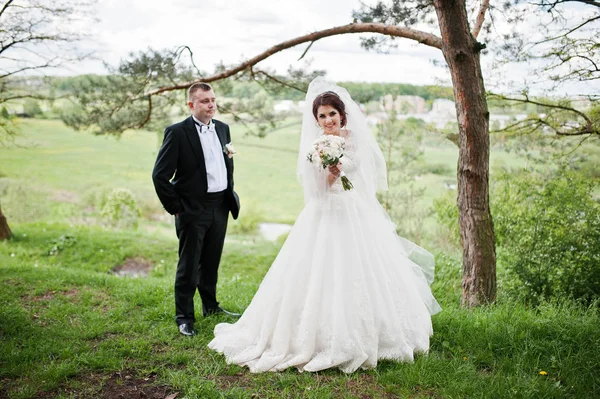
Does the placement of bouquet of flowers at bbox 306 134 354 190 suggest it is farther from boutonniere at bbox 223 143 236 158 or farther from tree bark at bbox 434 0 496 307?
tree bark at bbox 434 0 496 307

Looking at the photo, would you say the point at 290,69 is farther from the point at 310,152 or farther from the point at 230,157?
the point at 310,152

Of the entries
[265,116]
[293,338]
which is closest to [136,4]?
[265,116]

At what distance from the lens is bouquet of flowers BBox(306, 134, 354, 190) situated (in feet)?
11.8

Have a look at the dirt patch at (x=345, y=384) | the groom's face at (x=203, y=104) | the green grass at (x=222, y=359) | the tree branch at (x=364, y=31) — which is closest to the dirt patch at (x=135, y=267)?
the green grass at (x=222, y=359)

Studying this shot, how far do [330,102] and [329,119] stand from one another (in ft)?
0.50

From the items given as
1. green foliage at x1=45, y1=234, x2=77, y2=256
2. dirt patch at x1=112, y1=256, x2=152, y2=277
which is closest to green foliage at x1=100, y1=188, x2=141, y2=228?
green foliage at x1=45, y1=234, x2=77, y2=256

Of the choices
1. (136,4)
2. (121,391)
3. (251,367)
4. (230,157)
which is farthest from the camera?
(136,4)

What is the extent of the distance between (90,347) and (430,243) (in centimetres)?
1301

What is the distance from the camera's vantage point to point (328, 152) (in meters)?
3.58

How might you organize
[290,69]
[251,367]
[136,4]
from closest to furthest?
[251,367] < [290,69] < [136,4]

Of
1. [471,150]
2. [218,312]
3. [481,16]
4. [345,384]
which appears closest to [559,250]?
[471,150]

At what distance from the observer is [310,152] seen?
3695 mm

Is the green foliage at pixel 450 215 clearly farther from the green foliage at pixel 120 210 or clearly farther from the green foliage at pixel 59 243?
the green foliage at pixel 120 210

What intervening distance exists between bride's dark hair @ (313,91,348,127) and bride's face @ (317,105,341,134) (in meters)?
0.03
